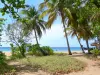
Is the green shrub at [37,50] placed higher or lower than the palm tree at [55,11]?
lower

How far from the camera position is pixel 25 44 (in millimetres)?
24219

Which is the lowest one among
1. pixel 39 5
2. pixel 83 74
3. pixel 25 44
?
pixel 83 74

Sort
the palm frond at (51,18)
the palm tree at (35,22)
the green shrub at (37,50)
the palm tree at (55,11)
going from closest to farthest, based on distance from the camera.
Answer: the palm tree at (55,11)
the palm frond at (51,18)
the green shrub at (37,50)
the palm tree at (35,22)

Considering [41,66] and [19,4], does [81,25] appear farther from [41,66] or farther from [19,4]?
[19,4]

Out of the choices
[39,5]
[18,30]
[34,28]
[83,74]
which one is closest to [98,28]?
[83,74]

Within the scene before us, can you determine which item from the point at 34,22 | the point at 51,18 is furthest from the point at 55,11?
the point at 34,22

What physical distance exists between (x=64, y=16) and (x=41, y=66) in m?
13.9

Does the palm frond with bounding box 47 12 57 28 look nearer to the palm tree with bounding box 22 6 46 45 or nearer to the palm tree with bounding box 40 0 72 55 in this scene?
the palm tree with bounding box 40 0 72 55

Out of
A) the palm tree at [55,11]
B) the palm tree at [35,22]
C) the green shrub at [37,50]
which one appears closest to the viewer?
the palm tree at [55,11]

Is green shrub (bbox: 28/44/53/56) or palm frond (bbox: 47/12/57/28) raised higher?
palm frond (bbox: 47/12/57/28)

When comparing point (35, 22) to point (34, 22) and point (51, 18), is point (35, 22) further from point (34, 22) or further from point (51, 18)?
point (51, 18)

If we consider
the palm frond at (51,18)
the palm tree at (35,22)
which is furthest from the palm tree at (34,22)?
the palm frond at (51,18)

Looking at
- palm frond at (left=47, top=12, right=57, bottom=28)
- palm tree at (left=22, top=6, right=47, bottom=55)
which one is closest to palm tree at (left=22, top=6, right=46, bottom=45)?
palm tree at (left=22, top=6, right=47, bottom=55)

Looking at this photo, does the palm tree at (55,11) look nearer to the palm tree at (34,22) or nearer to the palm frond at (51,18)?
the palm frond at (51,18)
